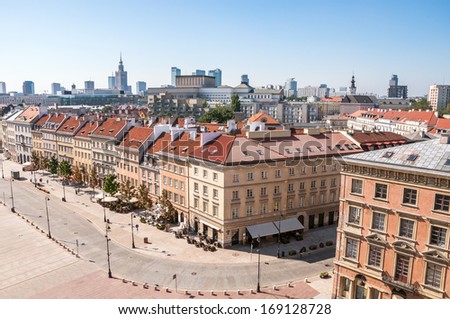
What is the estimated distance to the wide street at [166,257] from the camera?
4872cm

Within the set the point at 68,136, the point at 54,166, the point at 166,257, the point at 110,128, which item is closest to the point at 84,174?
the point at 54,166

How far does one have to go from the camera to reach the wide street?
48719mm

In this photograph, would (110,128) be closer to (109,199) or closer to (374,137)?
(109,199)

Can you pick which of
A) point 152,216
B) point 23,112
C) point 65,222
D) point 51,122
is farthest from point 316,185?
point 23,112

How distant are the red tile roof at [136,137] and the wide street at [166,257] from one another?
15.5 m

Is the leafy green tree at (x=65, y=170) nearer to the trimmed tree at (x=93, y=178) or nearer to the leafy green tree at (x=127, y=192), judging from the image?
the trimmed tree at (x=93, y=178)

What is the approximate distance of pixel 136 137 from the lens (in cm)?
8481

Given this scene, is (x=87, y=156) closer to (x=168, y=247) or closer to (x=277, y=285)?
(x=168, y=247)

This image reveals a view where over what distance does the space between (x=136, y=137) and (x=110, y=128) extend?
14436 mm

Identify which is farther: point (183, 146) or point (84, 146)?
point (84, 146)

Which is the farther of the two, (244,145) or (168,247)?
(244,145)

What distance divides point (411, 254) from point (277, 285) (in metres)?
16.7

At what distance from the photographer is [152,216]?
234 feet

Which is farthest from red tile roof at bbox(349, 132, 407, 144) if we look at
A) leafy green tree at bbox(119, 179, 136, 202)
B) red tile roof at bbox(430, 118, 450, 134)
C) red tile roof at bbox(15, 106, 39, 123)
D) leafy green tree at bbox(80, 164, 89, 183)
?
red tile roof at bbox(15, 106, 39, 123)
